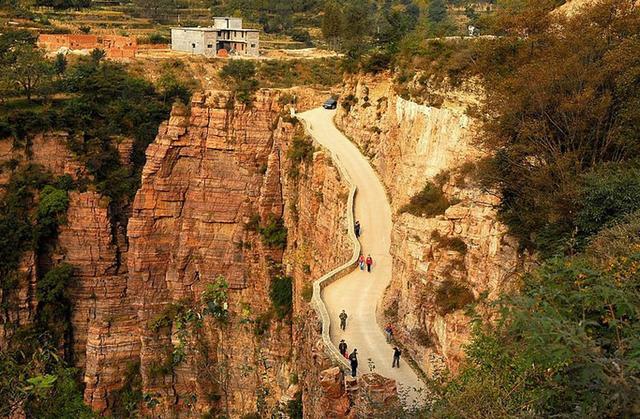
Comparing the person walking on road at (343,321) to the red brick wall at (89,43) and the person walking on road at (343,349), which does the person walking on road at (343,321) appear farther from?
the red brick wall at (89,43)

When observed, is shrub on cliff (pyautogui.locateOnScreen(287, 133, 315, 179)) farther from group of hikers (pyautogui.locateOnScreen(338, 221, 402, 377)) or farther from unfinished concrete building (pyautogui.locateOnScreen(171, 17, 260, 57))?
unfinished concrete building (pyautogui.locateOnScreen(171, 17, 260, 57))

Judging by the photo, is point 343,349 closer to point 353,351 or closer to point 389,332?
point 353,351

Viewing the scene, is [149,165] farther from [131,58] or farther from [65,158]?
[131,58]

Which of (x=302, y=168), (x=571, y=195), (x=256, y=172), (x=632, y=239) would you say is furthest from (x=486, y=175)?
(x=256, y=172)

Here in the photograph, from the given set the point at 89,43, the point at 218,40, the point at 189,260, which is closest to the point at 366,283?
the point at 189,260

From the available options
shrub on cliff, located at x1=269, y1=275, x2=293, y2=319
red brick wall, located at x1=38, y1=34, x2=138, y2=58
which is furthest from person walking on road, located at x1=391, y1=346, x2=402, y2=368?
red brick wall, located at x1=38, y1=34, x2=138, y2=58

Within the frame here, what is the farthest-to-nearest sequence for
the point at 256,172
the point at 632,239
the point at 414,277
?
the point at 256,172 < the point at 414,277 < the point at 632,239

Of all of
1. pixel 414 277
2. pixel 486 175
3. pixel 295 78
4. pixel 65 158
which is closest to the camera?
pixel 486 175
